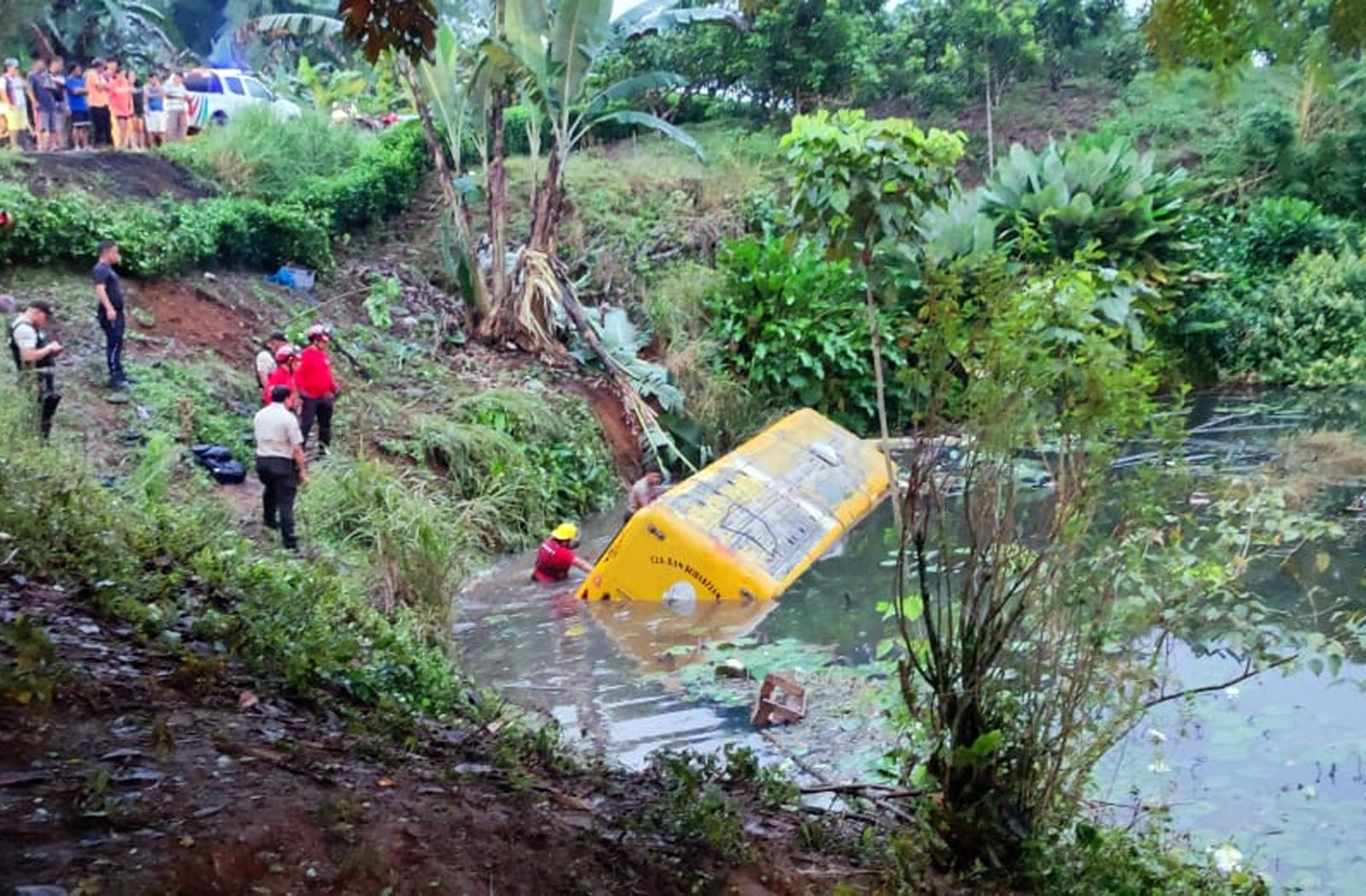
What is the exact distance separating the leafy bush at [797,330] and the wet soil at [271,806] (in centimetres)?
1336

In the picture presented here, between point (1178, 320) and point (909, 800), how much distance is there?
19.3 metres

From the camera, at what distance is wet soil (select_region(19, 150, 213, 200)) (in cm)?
1681

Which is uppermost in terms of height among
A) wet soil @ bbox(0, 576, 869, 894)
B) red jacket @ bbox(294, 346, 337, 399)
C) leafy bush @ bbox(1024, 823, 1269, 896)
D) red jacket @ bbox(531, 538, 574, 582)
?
wet soil @ bbox(0, 576, 869, 894)

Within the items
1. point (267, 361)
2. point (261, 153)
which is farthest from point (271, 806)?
point (261, 153)

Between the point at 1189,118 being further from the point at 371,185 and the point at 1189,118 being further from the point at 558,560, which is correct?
the point at 558,560

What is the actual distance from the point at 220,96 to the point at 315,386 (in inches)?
577

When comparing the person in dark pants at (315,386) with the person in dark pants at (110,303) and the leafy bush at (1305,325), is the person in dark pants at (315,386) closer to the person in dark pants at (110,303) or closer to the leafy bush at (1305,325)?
the person in dark pants at (110,303)

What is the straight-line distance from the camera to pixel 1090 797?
21.8ft

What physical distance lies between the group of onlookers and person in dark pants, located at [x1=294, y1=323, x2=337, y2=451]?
26.6 ft

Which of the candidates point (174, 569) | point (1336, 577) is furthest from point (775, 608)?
point (174, 569)

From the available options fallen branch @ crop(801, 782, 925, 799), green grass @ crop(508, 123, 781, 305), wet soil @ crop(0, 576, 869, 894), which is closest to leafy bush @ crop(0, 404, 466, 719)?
wet soil @ crop(0, 576, 869, 894)

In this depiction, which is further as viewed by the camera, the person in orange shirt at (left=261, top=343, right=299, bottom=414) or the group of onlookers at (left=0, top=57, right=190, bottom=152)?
the group of onlookers at (left=0, top=57, right=190, bottom=152)

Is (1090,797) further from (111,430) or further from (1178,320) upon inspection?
(1178,320)

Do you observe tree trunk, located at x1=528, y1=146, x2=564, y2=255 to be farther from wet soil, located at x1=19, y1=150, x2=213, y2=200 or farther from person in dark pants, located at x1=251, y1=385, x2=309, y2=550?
person in dark pants, located at x1=251, y1=385, x2=309, y2=550
